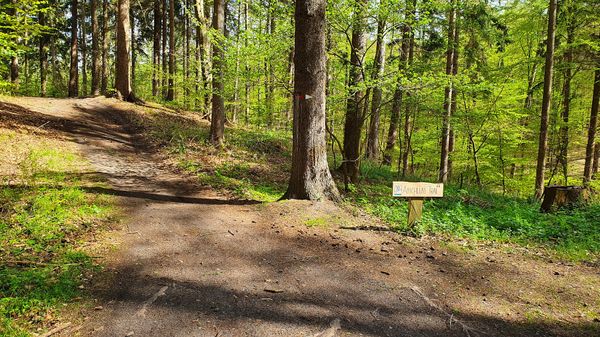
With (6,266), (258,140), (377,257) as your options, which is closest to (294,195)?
(377,257)

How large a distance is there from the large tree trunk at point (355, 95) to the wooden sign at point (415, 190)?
8.00 feet

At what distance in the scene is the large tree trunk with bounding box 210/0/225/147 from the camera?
10602 mm

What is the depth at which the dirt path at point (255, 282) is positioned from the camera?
3.23 m

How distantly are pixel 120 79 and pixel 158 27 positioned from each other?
10460 mm

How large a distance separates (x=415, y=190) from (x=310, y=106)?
2550 mm

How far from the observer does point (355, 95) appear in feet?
28.8

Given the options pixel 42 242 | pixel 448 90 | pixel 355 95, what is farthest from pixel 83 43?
pixel 42 242

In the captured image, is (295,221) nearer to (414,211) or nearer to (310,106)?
(414,211)

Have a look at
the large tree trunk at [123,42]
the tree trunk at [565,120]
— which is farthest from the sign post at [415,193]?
the large tree trunk at [123,42]

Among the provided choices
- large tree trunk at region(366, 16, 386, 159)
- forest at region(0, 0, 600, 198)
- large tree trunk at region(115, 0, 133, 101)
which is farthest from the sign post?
large tree trunk at region(115, 0, 133, 101)

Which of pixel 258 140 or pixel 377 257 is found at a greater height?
pixel 258 140

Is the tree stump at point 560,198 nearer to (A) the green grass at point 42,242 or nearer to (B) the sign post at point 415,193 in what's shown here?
(B) the sign post at point 415,193

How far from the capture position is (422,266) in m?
4.80

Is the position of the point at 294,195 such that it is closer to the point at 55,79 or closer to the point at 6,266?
the point at 6,266
